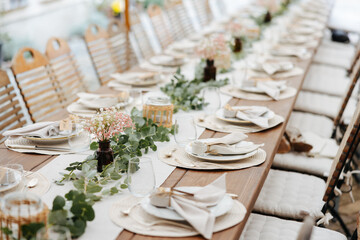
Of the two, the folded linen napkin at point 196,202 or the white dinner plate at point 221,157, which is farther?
the white dinner plate at point 221,157

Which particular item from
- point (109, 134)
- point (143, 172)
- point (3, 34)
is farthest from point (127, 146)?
point (3, 34)

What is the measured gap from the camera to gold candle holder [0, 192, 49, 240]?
3.86ft

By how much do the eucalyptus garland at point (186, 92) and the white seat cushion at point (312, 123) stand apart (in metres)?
0.69

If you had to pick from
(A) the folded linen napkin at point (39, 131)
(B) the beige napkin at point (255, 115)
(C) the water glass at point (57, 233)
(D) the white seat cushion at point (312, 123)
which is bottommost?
(D) the white seat cushion at point (312, 123)

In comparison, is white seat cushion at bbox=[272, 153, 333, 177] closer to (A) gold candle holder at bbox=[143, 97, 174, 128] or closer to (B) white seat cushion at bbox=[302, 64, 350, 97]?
(A) gold candle holder at bbox=[143, 97, 174, 128]

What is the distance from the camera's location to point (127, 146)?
72.3 inches

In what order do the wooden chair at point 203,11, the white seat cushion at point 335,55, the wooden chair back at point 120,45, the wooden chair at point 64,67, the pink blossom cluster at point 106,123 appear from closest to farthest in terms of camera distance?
the pink blossom cluster at point 106,123, the wooden chair at point 64,67, the wooden chair back at point 120,45, the white seat cushion at point 335,55, the wooden chair at point 203,11

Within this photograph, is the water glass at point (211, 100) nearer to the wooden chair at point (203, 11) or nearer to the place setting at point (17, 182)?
the place setting at point (17, 182)

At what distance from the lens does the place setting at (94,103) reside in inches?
94.4

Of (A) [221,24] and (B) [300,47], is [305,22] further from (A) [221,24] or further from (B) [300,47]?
(B) [300,47]

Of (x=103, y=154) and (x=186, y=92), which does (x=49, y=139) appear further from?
(x=186, y=92)

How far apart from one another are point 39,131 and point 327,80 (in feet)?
11.0

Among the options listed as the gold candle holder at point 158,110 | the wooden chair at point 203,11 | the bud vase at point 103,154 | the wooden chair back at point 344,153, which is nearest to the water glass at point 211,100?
the gold candle holder at point 158,110

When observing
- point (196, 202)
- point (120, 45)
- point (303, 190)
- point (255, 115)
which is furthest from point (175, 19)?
point (196, 202)
